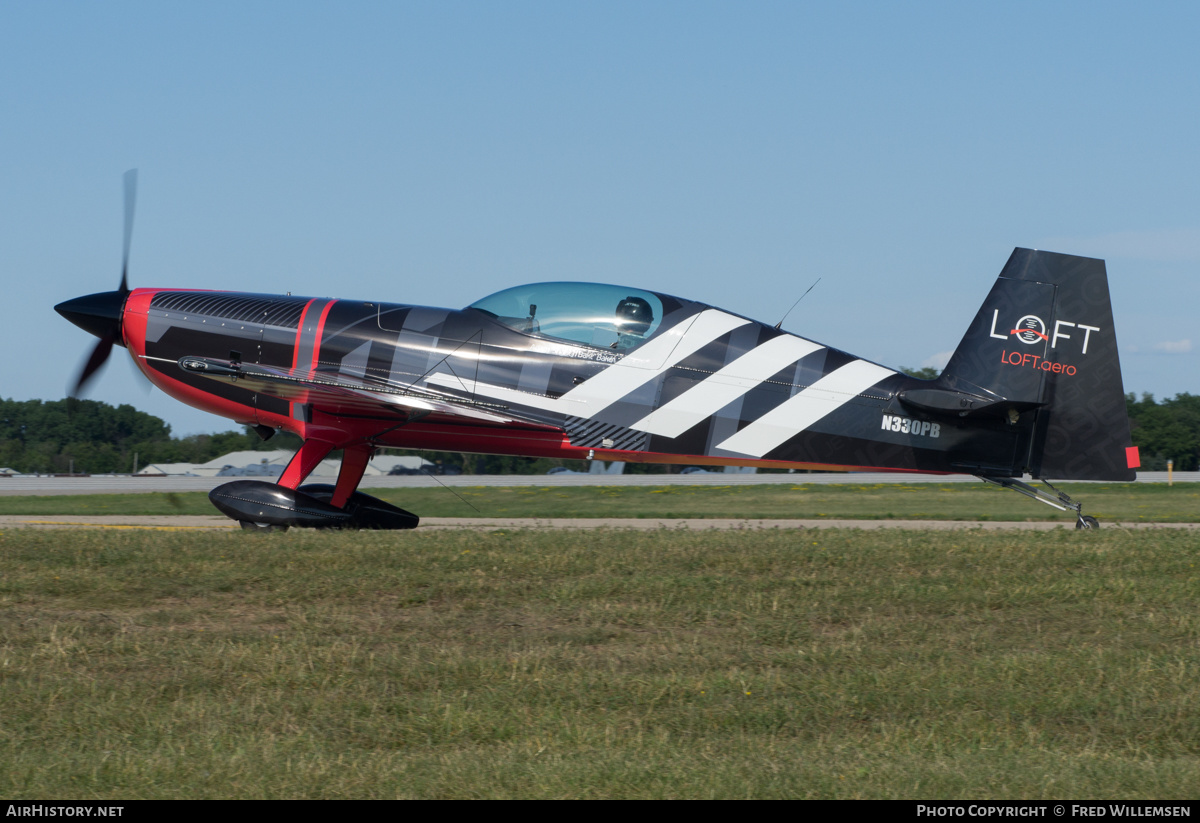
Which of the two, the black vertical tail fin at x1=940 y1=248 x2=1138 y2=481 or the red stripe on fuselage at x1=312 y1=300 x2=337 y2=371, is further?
the red stripe on fuselage at x1=312 y1=300 x2=337 y2=371

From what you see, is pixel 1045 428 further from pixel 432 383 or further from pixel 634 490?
pixel 634 490

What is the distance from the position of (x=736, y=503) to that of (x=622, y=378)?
883 cm

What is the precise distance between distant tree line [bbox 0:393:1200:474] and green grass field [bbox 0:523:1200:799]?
4259 centimetres

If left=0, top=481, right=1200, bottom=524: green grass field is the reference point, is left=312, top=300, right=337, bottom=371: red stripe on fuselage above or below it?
above

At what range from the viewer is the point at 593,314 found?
12102 millimetres

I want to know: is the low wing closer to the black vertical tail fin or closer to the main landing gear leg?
the main landing gear leg

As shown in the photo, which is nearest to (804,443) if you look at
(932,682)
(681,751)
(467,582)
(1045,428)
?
(1045,428)

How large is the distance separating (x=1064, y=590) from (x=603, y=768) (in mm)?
5135

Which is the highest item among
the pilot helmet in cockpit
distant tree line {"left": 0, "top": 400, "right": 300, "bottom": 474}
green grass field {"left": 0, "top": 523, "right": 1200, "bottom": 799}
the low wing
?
the pilot helmet in cockpit

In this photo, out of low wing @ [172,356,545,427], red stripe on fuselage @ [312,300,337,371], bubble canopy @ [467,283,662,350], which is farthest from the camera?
red stripe on fuselage @ [312,300,337,371]

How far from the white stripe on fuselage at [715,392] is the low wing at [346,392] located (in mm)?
1466

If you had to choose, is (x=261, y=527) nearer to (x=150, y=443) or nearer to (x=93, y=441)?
(x=150, y=443)

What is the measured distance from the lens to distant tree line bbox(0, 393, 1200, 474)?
60.2 m

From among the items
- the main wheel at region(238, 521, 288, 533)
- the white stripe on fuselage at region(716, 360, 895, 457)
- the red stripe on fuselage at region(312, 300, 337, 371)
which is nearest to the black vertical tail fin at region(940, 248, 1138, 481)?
the white stripe on fuselage at region(716, 360, 895, 457)
